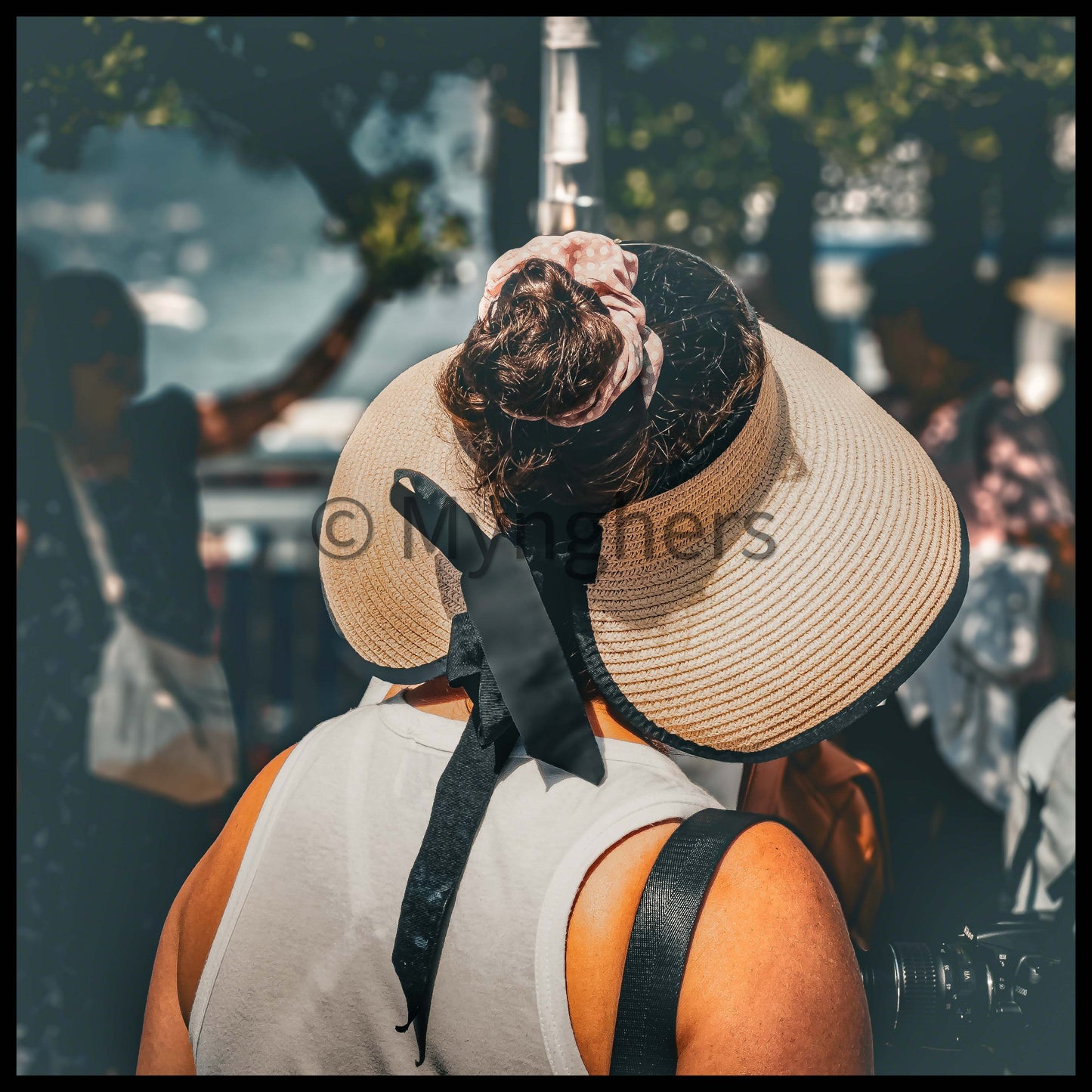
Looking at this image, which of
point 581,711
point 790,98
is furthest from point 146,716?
point 790,98

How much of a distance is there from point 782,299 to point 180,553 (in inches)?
73.6

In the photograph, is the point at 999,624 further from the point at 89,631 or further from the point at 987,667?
the point at 89,631

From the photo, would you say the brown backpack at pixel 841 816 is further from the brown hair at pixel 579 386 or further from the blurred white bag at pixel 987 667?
the blurred white bag at pixel 987 667

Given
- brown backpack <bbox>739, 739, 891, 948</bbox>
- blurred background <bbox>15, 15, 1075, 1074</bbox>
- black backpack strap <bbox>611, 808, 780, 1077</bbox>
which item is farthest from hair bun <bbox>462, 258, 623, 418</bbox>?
blurred background <bbox>15, 15, 1075, 1074</bbox>

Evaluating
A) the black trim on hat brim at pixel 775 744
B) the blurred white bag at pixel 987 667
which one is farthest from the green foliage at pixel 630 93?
the black trim on hat brim at pixel 775 744

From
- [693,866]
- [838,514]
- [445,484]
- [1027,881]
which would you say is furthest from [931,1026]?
[1027,881]

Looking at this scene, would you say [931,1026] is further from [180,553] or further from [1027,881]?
[180,553]

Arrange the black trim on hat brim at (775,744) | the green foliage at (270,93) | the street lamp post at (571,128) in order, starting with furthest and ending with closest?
the green foliage at (270,93) < the street lamp post at (571,128) < the black trim on hat brim at (775,744)

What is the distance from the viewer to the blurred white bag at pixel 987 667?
2422mm

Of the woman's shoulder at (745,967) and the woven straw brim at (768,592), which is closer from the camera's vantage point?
the woman's shoulder at (745,967)

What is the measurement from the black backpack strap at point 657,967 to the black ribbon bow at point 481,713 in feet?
0.38

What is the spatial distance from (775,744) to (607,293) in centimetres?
45

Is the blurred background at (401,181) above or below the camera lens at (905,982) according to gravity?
above

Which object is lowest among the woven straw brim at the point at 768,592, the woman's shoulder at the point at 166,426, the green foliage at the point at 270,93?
the woven straw brim at the point at 768,592
